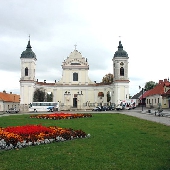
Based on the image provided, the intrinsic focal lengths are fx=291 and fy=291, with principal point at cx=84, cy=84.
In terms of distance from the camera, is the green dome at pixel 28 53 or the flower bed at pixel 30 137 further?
the green dome at pixel 28 53

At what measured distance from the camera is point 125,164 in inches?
331

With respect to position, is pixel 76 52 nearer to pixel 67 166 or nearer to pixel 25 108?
pixel 25 108

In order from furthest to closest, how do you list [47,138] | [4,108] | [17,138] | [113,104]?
[4,108]
[113,104]
[47,138]
[17,138]

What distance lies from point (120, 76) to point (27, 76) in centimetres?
2301

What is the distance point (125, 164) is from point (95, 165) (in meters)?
0.88

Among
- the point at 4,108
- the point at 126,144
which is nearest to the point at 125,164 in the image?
the point at 126,144

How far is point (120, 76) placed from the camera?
2840 inches

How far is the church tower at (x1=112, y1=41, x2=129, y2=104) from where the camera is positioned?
7038 cm

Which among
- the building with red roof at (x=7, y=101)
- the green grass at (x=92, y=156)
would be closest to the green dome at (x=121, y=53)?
the building with red roof at (x=7, y=101)

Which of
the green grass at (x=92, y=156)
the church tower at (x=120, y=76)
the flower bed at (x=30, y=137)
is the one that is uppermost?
the church tower at (x=120, y=76)

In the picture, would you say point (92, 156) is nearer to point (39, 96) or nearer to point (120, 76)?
point (39, 96)

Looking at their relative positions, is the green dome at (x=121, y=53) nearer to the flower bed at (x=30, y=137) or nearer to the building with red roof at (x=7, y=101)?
the building with red roof at (x=7, y=101)

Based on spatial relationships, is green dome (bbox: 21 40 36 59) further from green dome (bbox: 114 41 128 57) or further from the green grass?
the green grass

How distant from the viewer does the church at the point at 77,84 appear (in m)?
70.7
